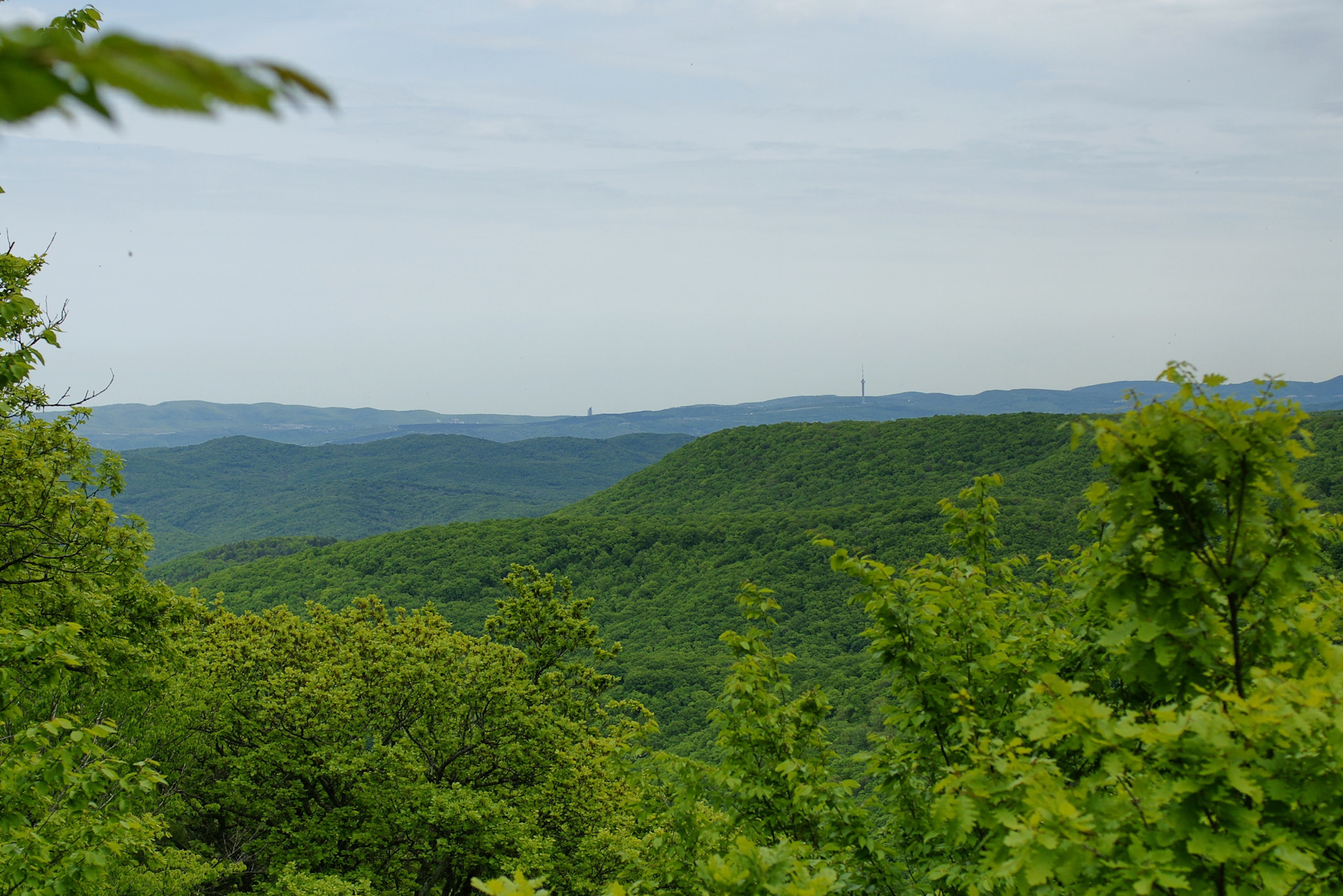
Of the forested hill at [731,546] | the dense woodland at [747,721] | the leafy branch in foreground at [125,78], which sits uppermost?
the leafy branch in foreground at [125,78]

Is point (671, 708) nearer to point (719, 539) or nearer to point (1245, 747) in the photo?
point (719, 539)

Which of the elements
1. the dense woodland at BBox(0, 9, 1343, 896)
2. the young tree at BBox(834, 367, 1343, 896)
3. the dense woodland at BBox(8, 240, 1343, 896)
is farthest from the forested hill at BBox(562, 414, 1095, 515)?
the young tree at BBox(834, 367, 1343, 896)

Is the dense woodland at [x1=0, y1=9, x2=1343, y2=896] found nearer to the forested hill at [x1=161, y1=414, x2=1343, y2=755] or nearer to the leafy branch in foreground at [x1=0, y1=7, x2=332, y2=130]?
the leafy branch in foreground at [x1=0, y1=7, x2=332, y2=130]

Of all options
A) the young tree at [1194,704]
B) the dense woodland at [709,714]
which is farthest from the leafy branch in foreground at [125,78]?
the young tree at [1194,704]

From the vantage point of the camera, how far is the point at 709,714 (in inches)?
326

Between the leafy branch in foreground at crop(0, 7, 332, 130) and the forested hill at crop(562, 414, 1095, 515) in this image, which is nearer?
the leafy branch in foreground at crop(0, 7, 332, 130)

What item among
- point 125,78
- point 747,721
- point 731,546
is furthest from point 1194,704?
point 731,546

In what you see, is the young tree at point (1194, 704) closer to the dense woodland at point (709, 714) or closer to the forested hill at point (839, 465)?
the dense woodland at point (709, 714)

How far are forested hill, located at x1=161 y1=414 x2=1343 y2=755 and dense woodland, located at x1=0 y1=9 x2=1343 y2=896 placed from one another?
68.8 feet

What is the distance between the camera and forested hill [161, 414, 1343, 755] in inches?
2409

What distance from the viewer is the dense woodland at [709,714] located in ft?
12.3

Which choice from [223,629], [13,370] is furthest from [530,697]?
[13,370]

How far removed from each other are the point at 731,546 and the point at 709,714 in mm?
83694

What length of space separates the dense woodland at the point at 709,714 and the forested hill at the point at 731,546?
20958 mm
